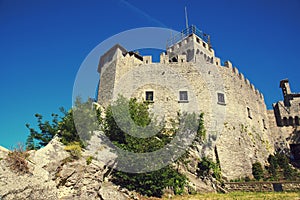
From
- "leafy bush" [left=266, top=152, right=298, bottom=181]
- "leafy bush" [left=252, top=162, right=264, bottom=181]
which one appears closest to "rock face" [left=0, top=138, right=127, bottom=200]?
"leafy bush" [left=252, top=162, right=264, bottom=181]

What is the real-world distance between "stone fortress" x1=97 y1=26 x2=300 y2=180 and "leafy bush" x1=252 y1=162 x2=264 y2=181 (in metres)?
0.40

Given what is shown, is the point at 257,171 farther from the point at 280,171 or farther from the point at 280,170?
the point at 280,170

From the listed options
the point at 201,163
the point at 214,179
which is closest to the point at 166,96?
the point at 201,163

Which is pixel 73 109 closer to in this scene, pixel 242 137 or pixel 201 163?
pixel 201 163

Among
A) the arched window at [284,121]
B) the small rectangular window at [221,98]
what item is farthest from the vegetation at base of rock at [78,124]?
the arched window at [284,121]

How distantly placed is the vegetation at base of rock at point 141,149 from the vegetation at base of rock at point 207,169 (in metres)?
2.55

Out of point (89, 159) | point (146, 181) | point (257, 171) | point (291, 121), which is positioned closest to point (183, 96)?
point (257, 171)

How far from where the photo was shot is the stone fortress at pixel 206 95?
769 inches

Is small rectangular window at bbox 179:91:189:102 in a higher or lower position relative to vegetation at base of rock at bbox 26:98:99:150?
higher

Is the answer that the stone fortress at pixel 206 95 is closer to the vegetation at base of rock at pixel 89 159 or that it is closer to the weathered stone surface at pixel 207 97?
the weathered stone surface at pixel 207 97

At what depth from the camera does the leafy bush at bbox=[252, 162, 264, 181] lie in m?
18.6

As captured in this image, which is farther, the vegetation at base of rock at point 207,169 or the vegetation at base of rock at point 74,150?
the vegetation at base of rock at point 207,169

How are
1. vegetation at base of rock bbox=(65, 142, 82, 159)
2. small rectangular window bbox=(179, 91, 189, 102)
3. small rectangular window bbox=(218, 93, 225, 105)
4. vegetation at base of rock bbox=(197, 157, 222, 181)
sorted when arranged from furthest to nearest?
small rectangular window bbox=(218, 93, 225, 105)
small rectangular window bbox=(179, 91, 189, 102)
vegetation at base of rock bbox=(197, 157, 222, 181)
vegetation at base of rock bbox=(65, 142, 82, 159)

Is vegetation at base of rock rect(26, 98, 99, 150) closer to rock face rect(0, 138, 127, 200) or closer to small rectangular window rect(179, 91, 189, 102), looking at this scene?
rock face rect(0, 138, 127, 200)
